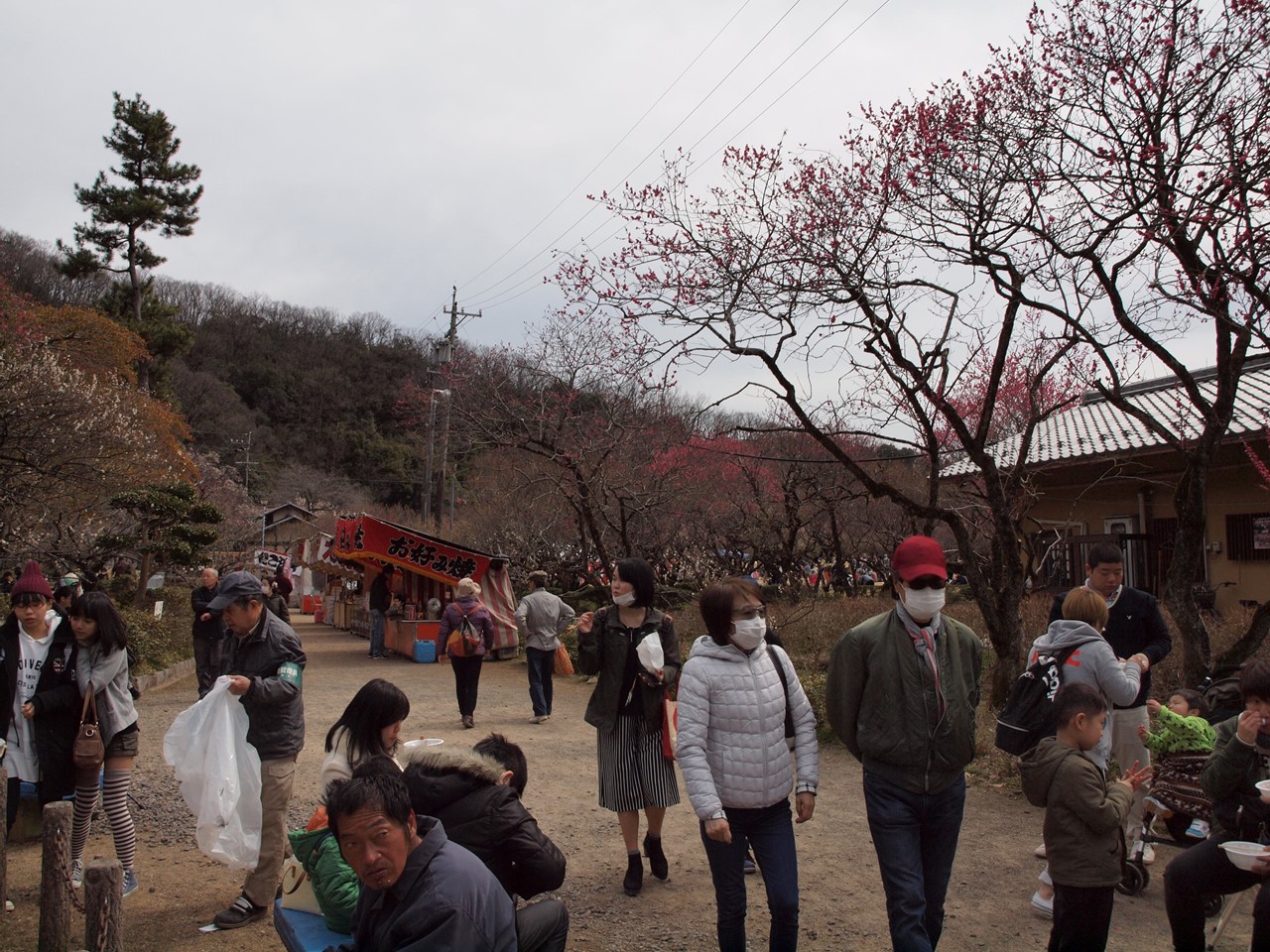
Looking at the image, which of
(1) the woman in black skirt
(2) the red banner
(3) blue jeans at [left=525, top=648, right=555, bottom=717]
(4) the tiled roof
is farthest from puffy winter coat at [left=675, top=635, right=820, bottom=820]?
(2) the red banner

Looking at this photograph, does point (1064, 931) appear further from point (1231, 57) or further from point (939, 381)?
point (1231, 57)

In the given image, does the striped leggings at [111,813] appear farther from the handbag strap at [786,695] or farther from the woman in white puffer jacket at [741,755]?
the handbag strap at [786,695]

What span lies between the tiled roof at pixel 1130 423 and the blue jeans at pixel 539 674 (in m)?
8.03

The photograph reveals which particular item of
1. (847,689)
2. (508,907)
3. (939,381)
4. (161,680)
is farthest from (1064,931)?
(161,680)

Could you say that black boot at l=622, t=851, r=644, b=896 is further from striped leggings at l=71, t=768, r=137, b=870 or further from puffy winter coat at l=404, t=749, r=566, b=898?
striped leggings at l=71, t=768, r=137, b=870

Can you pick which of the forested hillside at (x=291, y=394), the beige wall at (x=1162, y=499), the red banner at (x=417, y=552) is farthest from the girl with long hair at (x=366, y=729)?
the forested hillside at (x=291, y=394)

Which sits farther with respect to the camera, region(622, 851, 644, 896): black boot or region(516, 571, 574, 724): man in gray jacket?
region(516, 571, 574, 724): man in gray jacket

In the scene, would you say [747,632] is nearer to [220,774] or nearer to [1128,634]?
[220,774]

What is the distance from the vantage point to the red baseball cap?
11.2 feet

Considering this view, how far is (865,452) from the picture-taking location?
22.7 metres

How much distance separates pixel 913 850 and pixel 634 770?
1.87 metres

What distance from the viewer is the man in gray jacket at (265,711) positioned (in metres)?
4.57

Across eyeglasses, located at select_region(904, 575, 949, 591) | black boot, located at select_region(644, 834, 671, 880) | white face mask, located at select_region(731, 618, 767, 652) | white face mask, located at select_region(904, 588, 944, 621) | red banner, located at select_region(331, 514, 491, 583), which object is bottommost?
black boot, located at select_region(644, 834, 671, 880)

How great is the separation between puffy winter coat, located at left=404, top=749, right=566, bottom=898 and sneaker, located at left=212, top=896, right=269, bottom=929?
1.97 metres
